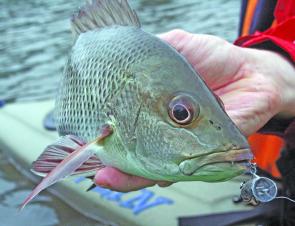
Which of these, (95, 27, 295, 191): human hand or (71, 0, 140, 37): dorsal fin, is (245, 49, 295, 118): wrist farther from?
(71, 0, 140, 37): dorsal fin

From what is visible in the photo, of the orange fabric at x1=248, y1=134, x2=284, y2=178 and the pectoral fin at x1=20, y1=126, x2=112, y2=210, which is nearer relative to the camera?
the pectoral fin at x1=20, y1=126, x2=112, y2=210

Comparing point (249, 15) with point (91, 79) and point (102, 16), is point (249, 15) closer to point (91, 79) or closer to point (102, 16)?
point (102, 16)

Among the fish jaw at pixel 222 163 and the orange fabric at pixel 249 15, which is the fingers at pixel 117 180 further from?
the orange fabric at pixel 249 15

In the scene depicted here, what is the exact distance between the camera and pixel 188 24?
955 centimetres

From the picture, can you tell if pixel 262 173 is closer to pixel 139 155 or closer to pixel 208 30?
pixel 139 155

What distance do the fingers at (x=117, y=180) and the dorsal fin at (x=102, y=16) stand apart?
0.41m

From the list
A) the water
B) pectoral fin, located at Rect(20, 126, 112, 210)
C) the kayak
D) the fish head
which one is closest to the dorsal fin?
the fish head

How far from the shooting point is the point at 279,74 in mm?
1885

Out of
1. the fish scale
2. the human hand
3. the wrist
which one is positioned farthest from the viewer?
the wrist

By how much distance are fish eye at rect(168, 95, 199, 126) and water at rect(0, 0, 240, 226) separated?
251 centimetres

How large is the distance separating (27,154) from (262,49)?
2903 millimetres

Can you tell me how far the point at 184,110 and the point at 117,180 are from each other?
420 mm

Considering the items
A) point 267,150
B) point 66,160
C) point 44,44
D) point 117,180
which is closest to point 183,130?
point 66,160

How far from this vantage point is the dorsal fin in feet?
4.97
